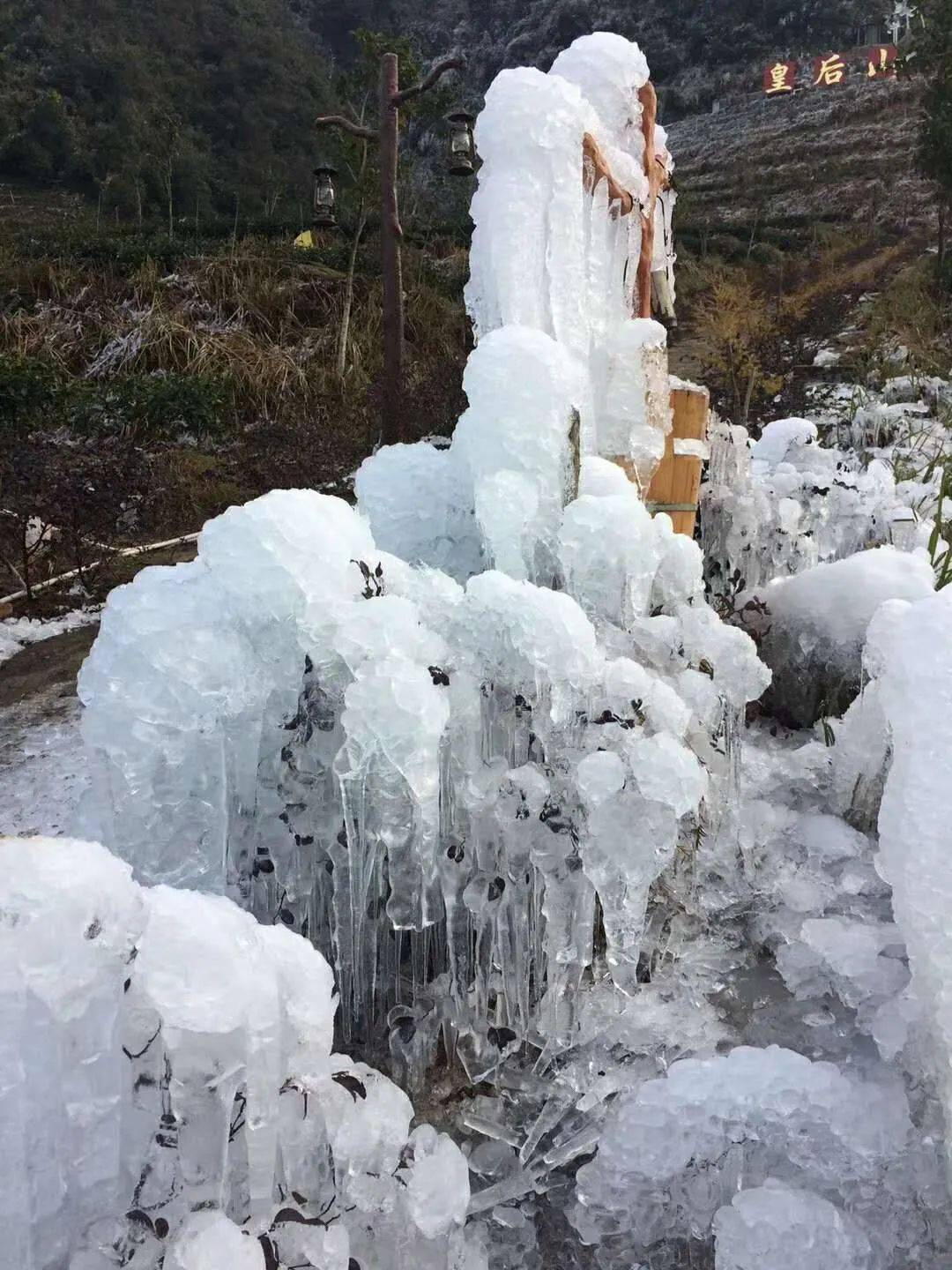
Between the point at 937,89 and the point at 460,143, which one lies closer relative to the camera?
the point at 460,143

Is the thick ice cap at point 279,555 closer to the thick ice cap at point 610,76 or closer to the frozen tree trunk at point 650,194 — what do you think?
the frozen tree trunk at point 650,194

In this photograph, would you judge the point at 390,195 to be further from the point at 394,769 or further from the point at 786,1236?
the point at 786,1236

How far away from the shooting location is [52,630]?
4445mm

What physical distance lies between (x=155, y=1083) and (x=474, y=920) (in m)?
0.86

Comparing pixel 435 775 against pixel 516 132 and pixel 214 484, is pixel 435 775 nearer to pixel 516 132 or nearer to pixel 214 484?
pixel 516 132

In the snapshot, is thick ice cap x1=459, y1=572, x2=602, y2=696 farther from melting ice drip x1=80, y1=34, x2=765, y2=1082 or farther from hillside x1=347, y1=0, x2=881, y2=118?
hillside x1=347, y1=0, x2=881, y2=118

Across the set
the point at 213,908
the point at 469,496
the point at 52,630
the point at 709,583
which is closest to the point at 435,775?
the point at 213,908

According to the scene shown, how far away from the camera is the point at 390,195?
5973 millimetres

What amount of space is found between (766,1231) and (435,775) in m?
0.89

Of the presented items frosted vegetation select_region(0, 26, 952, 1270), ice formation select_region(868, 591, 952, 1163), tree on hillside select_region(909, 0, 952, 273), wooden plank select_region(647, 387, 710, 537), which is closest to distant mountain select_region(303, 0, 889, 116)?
tree on hillside select_region(909, 0, 952, 273)

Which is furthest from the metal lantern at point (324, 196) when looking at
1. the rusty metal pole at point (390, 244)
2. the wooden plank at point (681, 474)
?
the wooden plank at point (681, 474)

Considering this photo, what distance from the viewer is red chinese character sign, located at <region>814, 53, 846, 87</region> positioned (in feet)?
103

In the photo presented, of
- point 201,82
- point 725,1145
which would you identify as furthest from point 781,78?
point 725,1145

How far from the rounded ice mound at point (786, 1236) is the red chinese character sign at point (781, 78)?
39555mm
